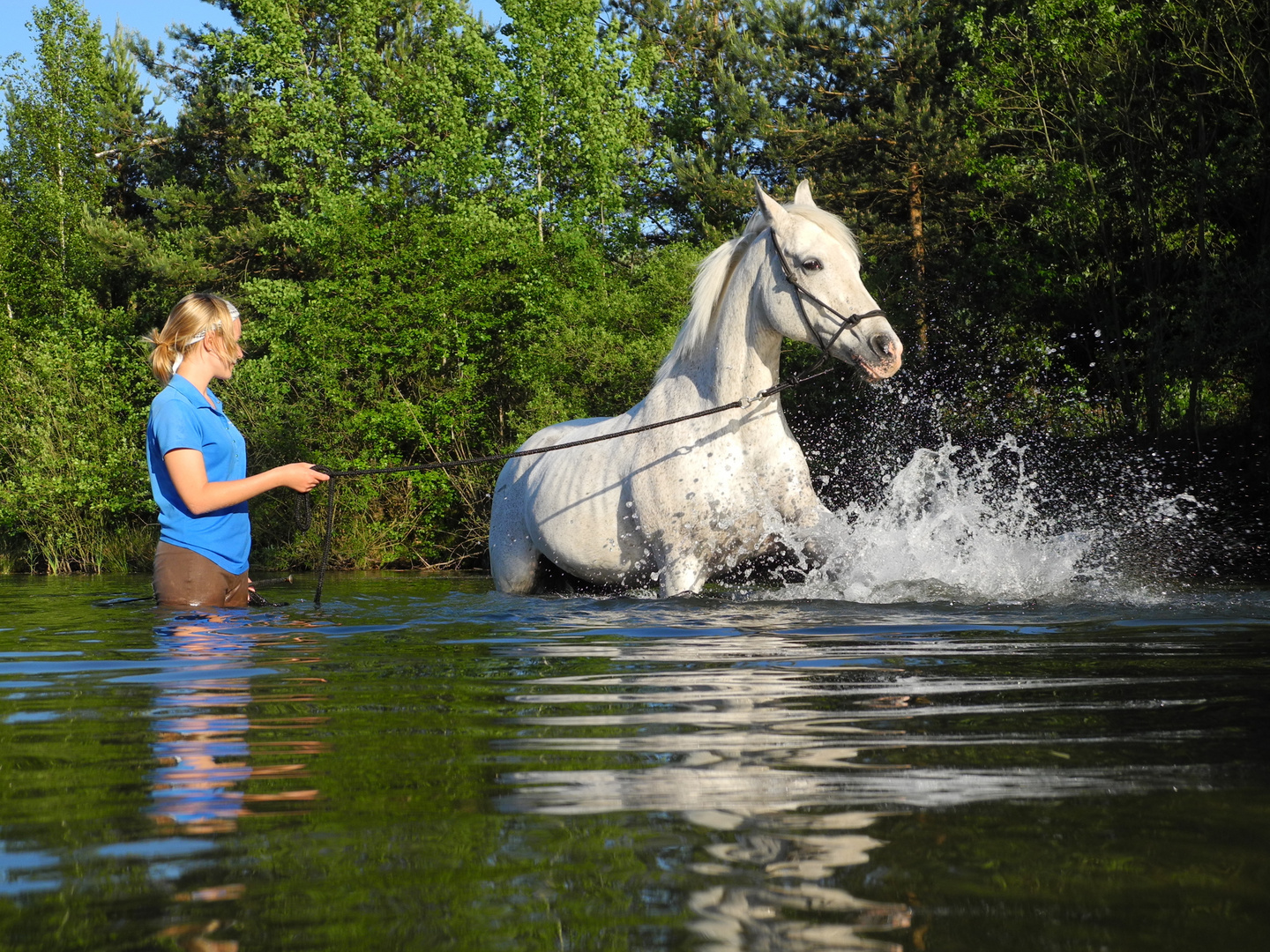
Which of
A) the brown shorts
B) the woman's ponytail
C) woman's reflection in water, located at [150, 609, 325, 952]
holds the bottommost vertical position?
woman's reflection in water, located at [150, 609, 325, 952]

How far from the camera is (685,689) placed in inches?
132

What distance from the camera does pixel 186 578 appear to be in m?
5.64

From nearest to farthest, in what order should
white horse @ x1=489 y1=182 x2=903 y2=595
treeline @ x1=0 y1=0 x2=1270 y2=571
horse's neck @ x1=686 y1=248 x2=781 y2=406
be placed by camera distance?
white horse @ x1=489 y1=182 x2=903 y2=595 < horse's neck @ x1=686 y1=248 x2=781 y2=406 < treeline @ x1=0 y1=0 x2=1270 y2=571

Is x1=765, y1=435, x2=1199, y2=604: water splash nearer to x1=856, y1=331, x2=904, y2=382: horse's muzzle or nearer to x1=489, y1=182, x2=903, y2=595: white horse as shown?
x1=489, y1=182, x2=903, y2=595: white horse

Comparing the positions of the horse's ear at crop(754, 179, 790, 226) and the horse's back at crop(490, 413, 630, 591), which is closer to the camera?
the horse's ear at crop(754, 179, 790, 226)

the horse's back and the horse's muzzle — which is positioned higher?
the horse's muzzle

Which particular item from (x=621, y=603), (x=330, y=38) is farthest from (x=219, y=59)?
(x=621, y=603)

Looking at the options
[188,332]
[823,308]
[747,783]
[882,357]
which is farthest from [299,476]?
[747,783]

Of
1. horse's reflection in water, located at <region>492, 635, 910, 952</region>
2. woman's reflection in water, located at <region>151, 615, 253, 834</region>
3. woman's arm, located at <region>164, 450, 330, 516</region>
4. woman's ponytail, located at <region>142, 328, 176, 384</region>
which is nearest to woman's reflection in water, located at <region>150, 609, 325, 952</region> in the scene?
woman's reflection in water, located at <region>151, 615, 253, 834</region>

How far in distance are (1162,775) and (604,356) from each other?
51.1ft

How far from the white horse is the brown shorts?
2084mm

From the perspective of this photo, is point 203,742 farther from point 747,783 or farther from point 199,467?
point 199,467

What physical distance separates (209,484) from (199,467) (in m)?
0.10

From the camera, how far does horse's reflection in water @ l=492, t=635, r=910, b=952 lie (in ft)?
4.90
